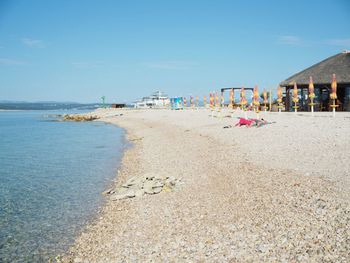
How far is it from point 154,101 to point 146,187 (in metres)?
71.4

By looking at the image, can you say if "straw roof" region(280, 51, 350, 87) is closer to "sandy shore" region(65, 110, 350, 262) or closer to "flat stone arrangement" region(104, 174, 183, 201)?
"sandy shore" region(65, 110, 350, 262)

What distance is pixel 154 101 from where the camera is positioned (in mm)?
79812

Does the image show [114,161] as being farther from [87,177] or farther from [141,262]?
[141,262]

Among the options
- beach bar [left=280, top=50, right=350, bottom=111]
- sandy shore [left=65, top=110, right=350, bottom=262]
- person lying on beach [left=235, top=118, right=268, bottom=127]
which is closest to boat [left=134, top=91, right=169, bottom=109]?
beach bar [left=280, top=50, right=350, bottom=111]

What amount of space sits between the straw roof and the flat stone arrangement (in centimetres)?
2446

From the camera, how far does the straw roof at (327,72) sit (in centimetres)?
2941

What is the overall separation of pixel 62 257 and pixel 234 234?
303 cm

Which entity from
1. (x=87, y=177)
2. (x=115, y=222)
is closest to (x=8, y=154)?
(x=87, y=177)

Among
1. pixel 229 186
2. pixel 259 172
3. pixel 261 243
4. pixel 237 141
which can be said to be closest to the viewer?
pixel 261 243

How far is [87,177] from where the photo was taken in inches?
482

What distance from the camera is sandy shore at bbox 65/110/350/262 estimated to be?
500 cm

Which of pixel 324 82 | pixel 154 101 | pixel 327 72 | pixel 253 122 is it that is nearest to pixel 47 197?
pixel 253 122

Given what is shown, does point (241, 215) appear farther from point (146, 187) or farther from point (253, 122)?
point (253, 122)

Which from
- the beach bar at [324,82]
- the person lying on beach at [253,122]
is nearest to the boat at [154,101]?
the beach bar at [324,82]
